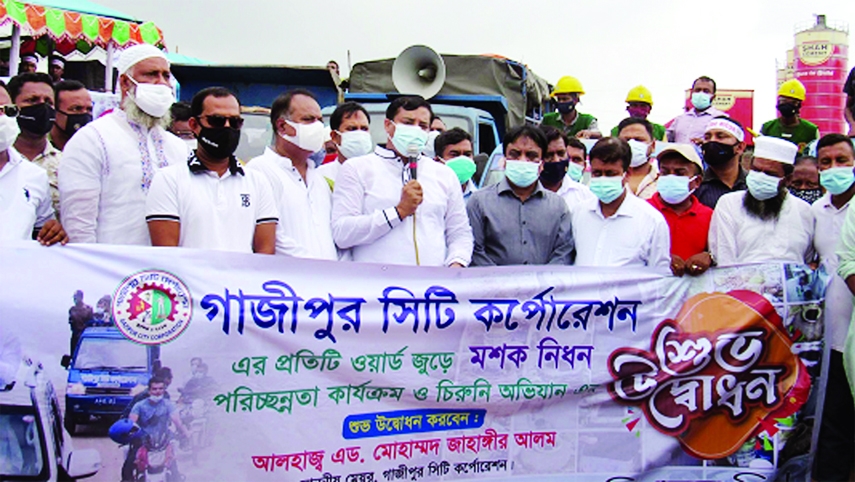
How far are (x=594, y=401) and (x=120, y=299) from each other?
2277 millimetres

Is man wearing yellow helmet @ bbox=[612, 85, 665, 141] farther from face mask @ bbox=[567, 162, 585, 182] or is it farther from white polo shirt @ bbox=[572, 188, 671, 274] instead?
white polo shirt @ bbox=[572, 188, 671, 274]

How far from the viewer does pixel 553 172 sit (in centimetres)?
566

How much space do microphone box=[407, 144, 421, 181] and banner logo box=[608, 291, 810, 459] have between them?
1361 mm

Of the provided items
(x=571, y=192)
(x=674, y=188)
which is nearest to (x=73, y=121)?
(x=571, y=192)

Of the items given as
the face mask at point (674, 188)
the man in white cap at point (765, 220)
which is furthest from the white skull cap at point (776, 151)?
the face mask at point (674, 188)

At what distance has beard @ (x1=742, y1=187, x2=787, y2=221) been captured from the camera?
484cm

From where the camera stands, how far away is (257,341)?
385 cm

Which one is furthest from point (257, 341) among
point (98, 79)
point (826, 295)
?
point (98, 79)

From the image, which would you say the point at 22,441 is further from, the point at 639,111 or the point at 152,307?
the point at 639,111

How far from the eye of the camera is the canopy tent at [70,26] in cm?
1271

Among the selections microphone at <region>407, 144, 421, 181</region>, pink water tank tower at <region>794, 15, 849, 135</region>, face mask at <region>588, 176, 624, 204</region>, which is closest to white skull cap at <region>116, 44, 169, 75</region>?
microphone at <region>407, 144, 421, 181</region>

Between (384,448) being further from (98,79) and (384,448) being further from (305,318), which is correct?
(98,79)

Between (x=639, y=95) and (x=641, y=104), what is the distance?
0.51ft

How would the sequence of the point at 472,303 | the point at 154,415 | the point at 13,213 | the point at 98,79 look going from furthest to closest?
the point at 98,79, the point at 472,303, the point at 13,213, the point at 154,415
